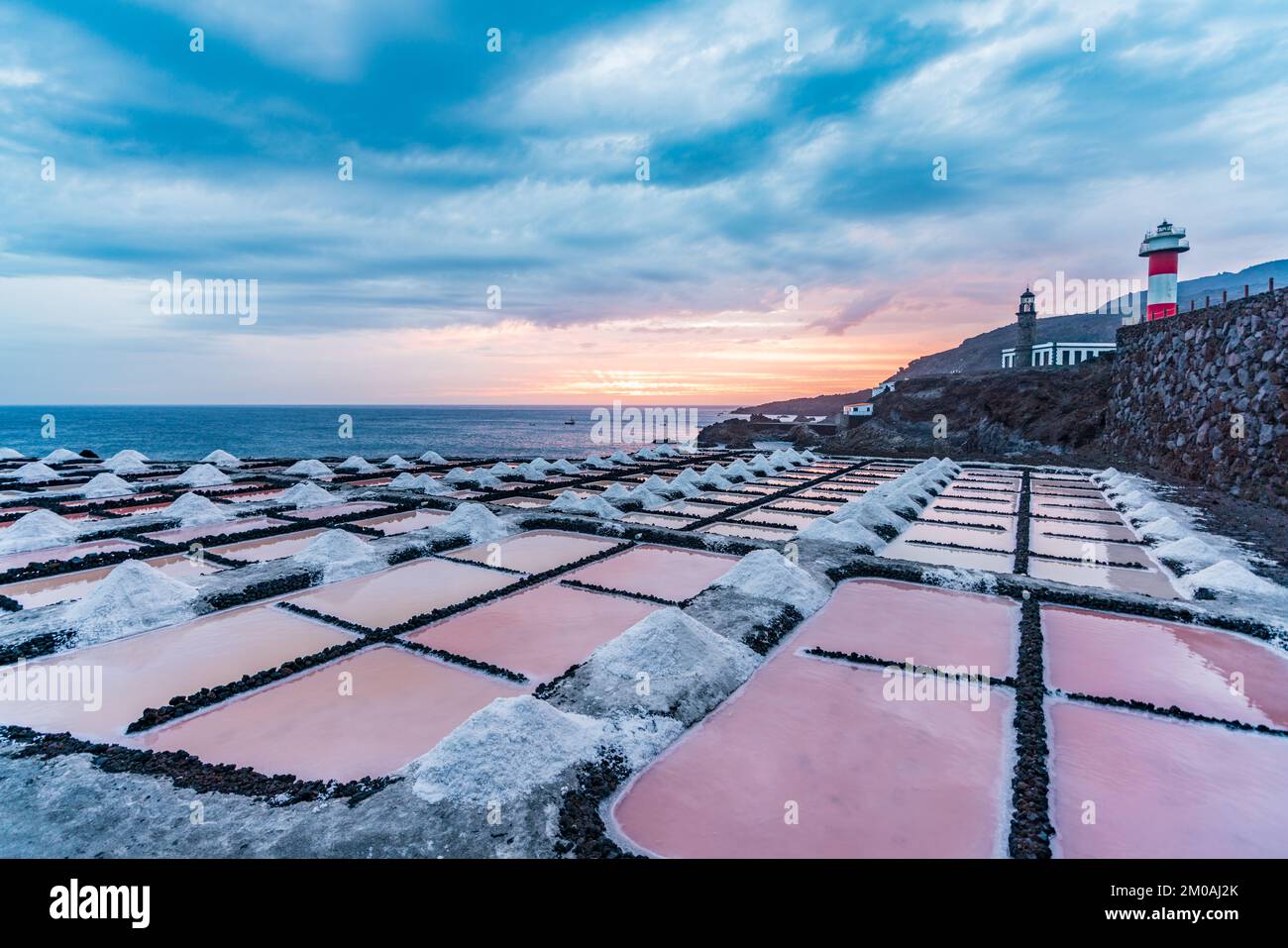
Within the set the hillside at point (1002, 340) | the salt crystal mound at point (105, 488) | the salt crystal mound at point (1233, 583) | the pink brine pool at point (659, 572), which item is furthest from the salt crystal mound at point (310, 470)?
the hillside at point (1002, 340)

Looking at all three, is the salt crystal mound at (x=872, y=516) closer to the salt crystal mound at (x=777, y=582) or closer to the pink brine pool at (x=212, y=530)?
the salt crystal mound at (x=777, y=582)

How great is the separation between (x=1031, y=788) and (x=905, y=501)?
15.8 metres

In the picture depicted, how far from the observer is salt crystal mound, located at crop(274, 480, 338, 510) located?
21516 mm

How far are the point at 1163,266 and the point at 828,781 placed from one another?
4272 centimetres

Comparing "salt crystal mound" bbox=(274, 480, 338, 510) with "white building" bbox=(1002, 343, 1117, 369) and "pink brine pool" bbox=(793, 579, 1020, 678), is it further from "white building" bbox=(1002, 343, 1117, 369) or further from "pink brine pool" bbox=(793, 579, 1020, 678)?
"white building" bbox=(1002, 343, 1117, 369)

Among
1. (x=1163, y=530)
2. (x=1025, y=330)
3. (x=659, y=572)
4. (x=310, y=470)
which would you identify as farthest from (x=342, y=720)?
(x=1025, y=330)

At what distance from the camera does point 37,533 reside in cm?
1600

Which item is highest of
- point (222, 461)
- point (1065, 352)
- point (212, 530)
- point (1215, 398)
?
point (1065, 352)

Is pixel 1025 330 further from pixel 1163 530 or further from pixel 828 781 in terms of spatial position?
pixel 828 781

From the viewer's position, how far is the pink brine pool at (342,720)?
268 inches

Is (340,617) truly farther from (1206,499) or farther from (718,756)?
(1206,499)

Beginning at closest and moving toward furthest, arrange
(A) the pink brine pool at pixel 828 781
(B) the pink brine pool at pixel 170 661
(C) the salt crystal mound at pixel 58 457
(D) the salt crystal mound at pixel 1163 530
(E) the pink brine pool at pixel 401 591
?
(A) the pink brine pool at pixel 828 781 → (B) the pink brine pool at pixel 170 661 → (E) the pink brine pool at pixel 401 591 → (D) the salt crystal mound at pixel 1163 530 → (C) the salt crystal mound at pixel 58 457

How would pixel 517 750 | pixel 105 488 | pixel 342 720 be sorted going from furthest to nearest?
pixel 105 488 < pixel 342 720 < pixel 517 750

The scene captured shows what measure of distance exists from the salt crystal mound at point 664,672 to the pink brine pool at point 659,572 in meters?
3.20
